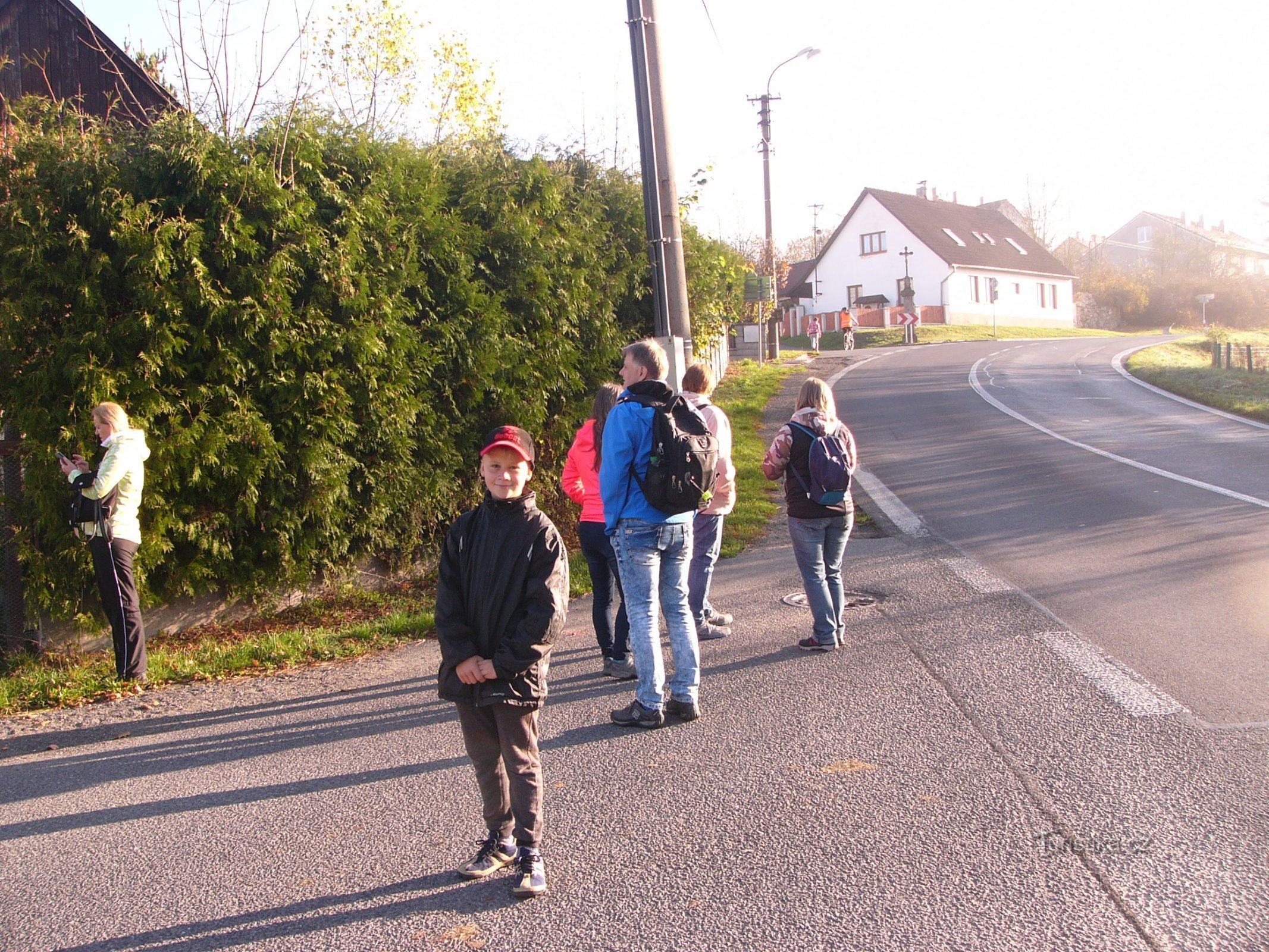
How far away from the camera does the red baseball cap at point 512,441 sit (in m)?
3.56

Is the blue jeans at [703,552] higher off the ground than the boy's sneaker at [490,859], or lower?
higher

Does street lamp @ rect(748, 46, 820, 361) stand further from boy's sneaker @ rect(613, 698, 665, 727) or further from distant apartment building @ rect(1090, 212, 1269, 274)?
distant apartment building @ rect(1090, 212, 1269, 274)

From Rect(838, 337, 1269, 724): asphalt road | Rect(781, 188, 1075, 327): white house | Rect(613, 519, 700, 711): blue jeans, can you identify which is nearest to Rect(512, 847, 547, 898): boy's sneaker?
Rect(613, 519, 700, 711): blue jeans

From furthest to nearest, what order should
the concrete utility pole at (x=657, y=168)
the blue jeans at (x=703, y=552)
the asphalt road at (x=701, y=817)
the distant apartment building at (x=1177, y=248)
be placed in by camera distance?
1. the distant apartment building at (x=1177, y=248)
2. the concrete utility pole at (x=657, y=168)
3. the blue jeans at (x=703, y=552)
4. the asphalt road at (x=701, y=817)

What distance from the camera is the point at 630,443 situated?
4867 millimetres

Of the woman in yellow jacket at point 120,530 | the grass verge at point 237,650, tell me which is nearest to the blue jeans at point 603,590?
the grass verge at point 237,650

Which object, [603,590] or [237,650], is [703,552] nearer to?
[603,590]

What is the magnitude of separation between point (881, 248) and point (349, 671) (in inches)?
2340


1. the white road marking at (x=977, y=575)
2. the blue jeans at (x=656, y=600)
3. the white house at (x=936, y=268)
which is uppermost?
the white house at (x=936, y=268)

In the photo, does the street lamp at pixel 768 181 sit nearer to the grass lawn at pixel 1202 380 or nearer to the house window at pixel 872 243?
the grass lawn at pixel 1202 380

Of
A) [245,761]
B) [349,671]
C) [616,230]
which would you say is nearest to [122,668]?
[349,671]

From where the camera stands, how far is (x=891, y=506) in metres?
10.7

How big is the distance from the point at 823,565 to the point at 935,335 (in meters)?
43.4

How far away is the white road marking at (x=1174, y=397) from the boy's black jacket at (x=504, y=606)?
16193mm
